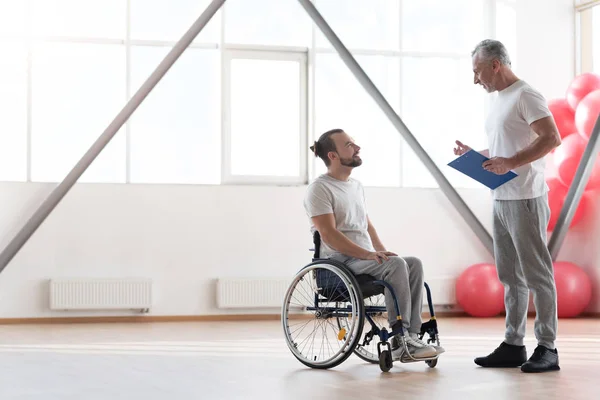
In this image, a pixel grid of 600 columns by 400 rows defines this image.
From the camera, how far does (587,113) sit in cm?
657

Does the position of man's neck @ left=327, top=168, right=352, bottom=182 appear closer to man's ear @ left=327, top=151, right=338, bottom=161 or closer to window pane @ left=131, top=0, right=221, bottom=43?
man's ear @ left=327, top=151, right=338, bottom=161

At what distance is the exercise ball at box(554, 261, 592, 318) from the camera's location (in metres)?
6.80

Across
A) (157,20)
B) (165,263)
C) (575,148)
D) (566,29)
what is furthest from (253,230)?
(566,29)

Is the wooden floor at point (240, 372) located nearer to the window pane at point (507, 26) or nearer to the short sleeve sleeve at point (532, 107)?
the short sleeve sleeve at point (532, 107)

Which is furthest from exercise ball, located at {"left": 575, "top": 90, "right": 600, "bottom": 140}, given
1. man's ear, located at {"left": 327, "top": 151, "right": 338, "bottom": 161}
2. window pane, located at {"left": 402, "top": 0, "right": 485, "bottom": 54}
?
man's ear, located at {"left": 327, "top": 151, "right": 338, "bottom": 161}

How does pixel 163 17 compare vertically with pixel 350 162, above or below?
above

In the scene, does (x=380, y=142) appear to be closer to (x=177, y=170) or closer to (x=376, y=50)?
(x=376, y=50)

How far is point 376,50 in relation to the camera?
7.55m

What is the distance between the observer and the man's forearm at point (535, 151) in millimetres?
3516

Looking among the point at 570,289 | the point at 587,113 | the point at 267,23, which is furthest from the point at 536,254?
the point at 267,23

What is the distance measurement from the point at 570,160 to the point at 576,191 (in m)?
0.24

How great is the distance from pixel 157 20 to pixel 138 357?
3.51 metres

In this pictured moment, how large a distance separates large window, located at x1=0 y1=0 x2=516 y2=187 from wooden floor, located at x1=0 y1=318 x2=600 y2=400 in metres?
1.79

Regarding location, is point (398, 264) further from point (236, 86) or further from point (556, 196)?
point (236, 86)
